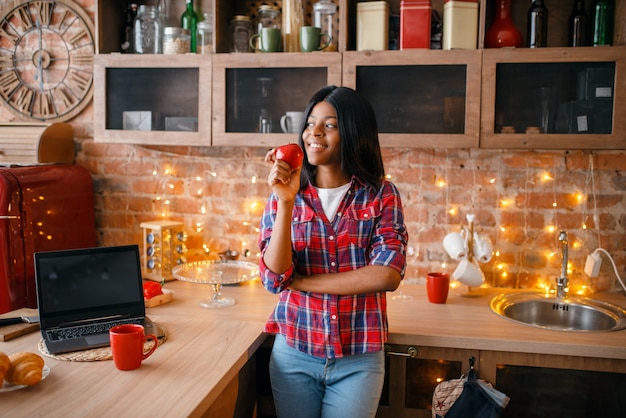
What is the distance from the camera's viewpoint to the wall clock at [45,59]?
9.22 feet

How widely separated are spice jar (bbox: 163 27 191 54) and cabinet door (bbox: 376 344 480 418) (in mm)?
1456

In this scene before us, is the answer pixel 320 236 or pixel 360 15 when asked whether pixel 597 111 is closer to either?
pixel 360 15

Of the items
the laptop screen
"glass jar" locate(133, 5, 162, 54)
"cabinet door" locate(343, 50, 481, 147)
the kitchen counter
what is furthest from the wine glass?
"glass jar" locate(133, 5, 162, 54)

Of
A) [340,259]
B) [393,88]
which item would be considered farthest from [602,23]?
[340,259]

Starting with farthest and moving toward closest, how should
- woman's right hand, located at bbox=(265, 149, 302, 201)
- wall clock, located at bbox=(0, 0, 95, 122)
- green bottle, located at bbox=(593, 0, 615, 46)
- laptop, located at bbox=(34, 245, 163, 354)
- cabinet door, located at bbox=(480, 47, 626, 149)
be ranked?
wall clock, located at bbox=(0, 0, 95, 122) → green bottle, located at bbox=(593, 0, 615, 46) → cabinet door, located at bbox=(480, 47, 626, 149) → laptop, located at bbox=(34, 245, 163, 354) → woman's right hand, located at bbox=(265, 149, 302, 201)

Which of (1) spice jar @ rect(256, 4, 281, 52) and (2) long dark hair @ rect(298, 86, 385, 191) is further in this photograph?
(1) spice jar @ rect(256, 4, 281, 52)

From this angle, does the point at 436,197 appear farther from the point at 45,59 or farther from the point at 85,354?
the point at 45,59

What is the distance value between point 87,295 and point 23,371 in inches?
17.6

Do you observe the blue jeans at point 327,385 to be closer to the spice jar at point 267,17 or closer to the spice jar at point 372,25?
the spice jar at point 372,25

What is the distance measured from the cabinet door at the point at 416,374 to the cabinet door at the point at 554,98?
79 centimetres

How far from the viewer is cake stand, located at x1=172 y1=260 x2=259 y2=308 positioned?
2195 millimetres

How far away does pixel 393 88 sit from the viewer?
7.37ft

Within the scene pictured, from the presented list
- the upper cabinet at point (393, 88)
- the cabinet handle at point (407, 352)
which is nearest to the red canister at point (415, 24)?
the upper cabinet at point (393, 88)

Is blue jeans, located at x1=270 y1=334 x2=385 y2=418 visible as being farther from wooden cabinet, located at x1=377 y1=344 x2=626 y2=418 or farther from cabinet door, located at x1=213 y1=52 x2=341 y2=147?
cabinet door, located at x1=213 y1=52 x2=341 y2=147
